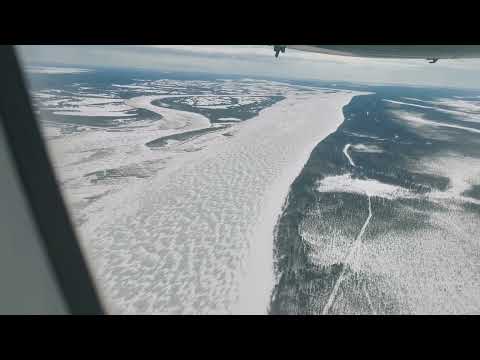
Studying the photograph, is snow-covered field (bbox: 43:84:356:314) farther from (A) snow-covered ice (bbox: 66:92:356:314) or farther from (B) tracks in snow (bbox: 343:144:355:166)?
(B) tracks in snow (bbox: 343:144:355:166)

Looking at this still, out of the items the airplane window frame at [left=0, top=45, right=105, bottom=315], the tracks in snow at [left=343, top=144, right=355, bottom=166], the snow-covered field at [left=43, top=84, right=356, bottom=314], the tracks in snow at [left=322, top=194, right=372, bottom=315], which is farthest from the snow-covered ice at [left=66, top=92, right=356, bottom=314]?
the airplane window frame at [left=0, top=45, right=105, bottom=315]

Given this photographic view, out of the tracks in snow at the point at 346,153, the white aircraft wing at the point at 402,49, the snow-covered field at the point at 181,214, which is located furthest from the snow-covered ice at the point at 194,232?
the white aircraft wing at the point at 402,49

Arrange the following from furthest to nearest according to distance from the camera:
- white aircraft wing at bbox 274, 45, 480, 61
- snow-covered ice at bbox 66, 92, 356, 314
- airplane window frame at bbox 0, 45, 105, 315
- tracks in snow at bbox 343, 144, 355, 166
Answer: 1. tracks in snow at bbox 343, 144, 355, 166
2. snow-covered ice at bbox 66, 92, 356, 314
3. airplane window frame at bbox 0, 45, 105, 315
4. white aircraft wing at bbox 274, 45, 480, 61

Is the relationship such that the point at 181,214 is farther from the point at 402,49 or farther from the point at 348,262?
the point at 402,49

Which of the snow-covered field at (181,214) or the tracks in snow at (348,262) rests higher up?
the snow-covered field at (181,214)

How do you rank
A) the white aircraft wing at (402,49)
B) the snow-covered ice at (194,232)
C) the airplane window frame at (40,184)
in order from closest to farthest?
the white aircraft wing at (402,49), the airplane window frame at (40,184), the snow-covered ice at (194,232)

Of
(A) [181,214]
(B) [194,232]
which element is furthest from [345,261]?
(A) [181,214]

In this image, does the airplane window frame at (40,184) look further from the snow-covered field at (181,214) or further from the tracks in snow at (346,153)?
the tracks in snow at (346,153)

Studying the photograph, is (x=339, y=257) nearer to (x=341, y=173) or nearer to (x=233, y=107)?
(x=341, y=173)
